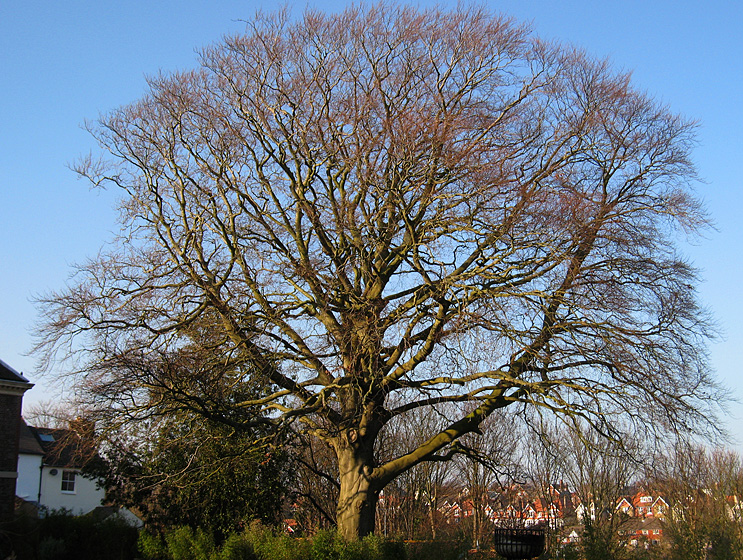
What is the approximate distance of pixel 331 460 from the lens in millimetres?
27359

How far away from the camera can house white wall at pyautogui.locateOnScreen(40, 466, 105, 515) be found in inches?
1558

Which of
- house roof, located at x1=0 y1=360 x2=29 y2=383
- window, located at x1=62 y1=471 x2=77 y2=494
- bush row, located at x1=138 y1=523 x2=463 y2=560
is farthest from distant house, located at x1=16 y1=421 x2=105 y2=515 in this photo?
bush row, located at x1=138 y1=523 x2=463 y2=560

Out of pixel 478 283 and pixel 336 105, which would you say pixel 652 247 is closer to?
pixel 478 283

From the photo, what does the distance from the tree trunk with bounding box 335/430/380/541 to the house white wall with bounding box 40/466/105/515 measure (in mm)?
29683

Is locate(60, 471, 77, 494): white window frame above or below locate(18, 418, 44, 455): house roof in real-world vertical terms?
below

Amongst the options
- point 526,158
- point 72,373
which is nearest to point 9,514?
point 72,373

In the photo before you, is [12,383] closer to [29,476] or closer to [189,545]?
[189,545]

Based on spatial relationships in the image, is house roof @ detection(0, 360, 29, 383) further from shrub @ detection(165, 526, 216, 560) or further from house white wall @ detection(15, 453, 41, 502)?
house white wall @ detection(15, 453, 41, 502)

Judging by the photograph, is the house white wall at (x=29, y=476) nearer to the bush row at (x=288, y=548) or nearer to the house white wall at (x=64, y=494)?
the house white wall at (x=64, y=494)

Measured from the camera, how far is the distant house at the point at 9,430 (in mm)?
22522

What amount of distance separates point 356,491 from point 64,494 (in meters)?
32.4

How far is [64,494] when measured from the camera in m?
40.4

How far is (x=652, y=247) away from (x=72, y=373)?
11742 mm

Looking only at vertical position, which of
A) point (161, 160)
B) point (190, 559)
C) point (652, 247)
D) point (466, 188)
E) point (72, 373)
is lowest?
point (190, 559)
